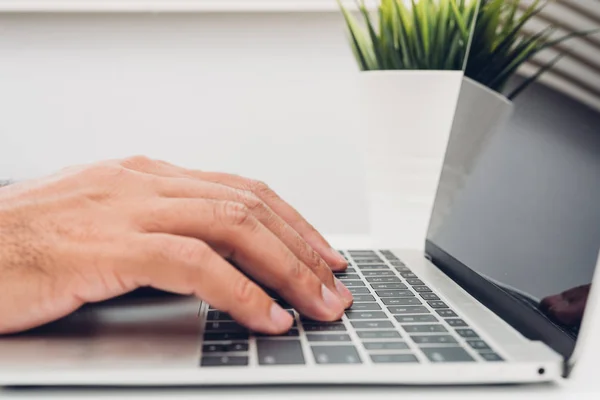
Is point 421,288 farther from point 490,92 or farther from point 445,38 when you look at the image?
point 445,38

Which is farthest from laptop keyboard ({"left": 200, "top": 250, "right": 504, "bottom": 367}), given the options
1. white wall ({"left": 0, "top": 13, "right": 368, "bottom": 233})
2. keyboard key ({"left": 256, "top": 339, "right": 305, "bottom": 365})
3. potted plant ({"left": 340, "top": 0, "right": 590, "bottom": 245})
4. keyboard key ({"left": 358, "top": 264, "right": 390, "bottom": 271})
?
white wall ({"left": 0, "top": 13, "right": 368, "bottom": 233})

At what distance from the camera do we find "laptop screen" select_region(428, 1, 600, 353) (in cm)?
39

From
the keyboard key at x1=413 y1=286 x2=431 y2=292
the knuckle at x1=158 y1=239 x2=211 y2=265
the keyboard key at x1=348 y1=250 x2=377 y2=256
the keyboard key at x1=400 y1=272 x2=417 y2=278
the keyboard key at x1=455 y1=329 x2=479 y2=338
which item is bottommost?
the keyboard key at x1=348 y1=250 x2=377 y2=256

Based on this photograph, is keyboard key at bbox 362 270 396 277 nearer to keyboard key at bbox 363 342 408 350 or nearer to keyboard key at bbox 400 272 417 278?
keyboard key at bbox 400 272 417 278

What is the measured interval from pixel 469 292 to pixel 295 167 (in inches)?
21.6

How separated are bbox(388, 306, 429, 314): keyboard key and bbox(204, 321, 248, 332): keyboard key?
110mm

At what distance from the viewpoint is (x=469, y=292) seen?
517 mm

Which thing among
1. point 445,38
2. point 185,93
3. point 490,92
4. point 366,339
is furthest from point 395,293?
point 185,93

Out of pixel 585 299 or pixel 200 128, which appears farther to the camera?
pixel 200 128

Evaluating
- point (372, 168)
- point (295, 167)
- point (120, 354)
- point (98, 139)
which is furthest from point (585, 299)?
point (98, 139)

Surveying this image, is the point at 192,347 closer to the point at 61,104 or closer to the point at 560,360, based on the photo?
the point at 560,360

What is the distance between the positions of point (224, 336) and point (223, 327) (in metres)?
0.02

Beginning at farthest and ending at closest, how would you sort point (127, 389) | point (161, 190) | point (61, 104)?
point (61, 104), point (161, 190), point (127, 389)

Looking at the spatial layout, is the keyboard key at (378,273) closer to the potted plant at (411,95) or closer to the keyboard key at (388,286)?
the keyboard key at (388,286)
